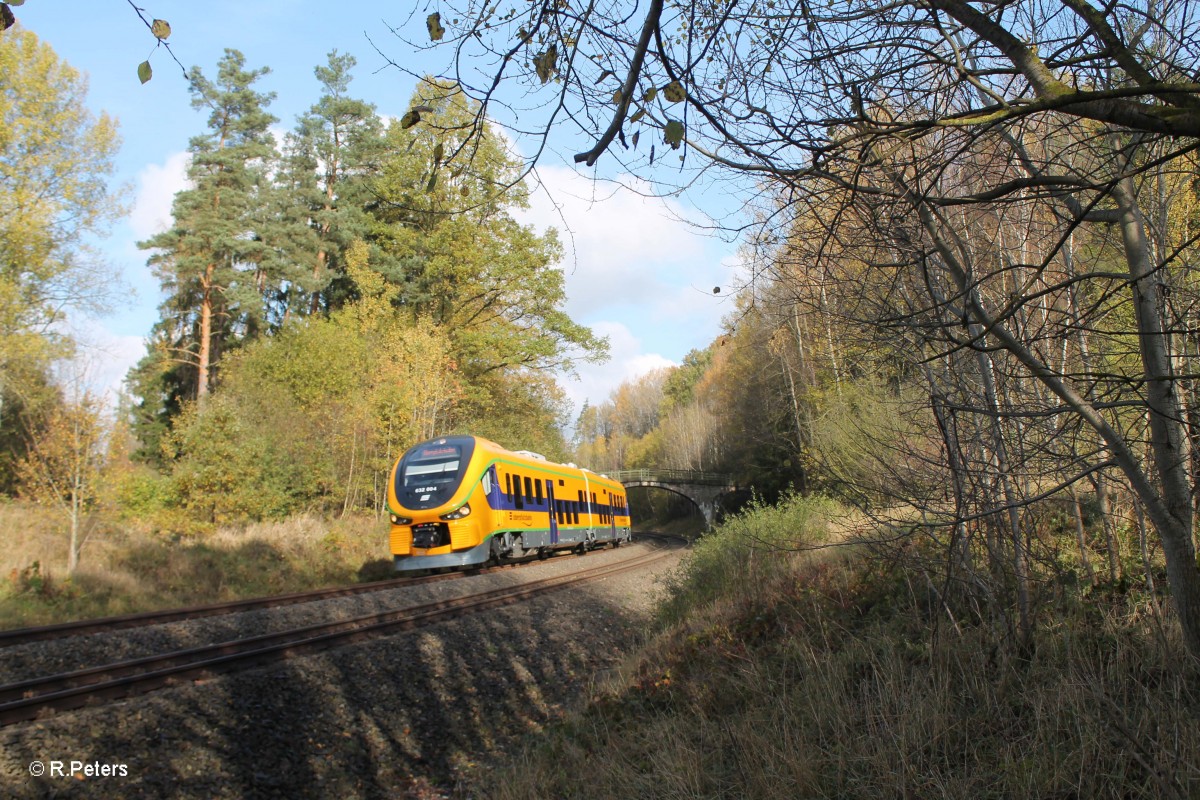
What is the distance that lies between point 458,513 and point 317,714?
342 inches

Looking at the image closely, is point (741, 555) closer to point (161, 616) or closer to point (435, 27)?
point (161, 616)

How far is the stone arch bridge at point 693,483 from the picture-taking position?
43.4 meters

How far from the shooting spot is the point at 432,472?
15508mm

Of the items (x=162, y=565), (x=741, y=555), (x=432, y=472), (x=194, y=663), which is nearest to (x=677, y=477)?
(x=432, y=472)

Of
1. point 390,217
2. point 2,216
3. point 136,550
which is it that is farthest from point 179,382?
point 136,550

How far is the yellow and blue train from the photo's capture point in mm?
14875

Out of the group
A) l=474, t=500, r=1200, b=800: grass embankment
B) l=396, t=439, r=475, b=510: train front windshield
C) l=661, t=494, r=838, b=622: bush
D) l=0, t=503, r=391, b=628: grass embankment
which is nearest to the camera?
l=474, t=500, r=1200, b=800: grass embankment

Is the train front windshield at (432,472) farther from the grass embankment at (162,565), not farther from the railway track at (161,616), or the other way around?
the grass embankment at (162,565)

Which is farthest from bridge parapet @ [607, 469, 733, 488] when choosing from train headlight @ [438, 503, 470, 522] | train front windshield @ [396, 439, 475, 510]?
train headlight @ [438, 503, 470, 522]

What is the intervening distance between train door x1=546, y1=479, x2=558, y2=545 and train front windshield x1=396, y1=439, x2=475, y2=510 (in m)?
4.27

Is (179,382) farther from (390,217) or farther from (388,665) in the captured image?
(388,665)

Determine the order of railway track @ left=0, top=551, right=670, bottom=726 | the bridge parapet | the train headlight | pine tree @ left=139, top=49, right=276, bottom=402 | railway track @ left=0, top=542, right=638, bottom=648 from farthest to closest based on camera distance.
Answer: the bridge parapet, pine tree @ left=139, top=49, right=276, bottom=402, the train headlight, railway track @ left=0, top=542, right=638, bottom=648, railway track @ left=0, top=551, right=670, bottom=726

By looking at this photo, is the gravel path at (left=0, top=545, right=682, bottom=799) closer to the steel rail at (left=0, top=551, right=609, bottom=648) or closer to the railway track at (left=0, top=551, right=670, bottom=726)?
the railway track at (left=0, top=551, right=670, bottom=726)

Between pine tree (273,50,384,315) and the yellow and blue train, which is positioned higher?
pine tree (273,50,384,315)
